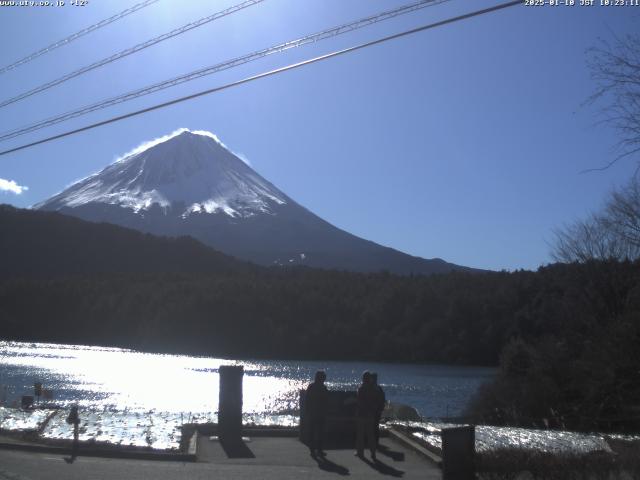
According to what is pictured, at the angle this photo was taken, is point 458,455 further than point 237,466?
No

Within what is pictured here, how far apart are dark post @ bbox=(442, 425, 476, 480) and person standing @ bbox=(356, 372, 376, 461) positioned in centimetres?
282

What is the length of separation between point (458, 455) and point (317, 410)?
→ 3.43 meters

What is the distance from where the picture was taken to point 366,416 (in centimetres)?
1222

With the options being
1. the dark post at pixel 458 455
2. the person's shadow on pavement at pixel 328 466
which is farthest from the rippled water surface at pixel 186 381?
the dark post at pixel 458 455

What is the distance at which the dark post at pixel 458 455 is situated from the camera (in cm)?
941

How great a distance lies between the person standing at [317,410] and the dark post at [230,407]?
5.25 ft

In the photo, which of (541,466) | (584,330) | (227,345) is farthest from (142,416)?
(227,345)

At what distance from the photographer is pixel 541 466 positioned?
958 centimetres

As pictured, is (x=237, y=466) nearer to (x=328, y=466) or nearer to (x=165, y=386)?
(x=328, y=466)

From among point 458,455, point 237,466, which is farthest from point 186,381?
point 458,455

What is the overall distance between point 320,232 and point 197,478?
17552 centimetres

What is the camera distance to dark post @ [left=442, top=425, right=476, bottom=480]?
9414 millimetres

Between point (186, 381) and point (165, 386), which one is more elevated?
point (186, 381)

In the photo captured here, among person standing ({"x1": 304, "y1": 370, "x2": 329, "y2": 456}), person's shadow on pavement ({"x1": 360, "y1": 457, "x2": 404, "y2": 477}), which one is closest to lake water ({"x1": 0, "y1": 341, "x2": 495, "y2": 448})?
person standing ({"x1": 304, "y1": 370, "x2": 329, "y2": 456})
